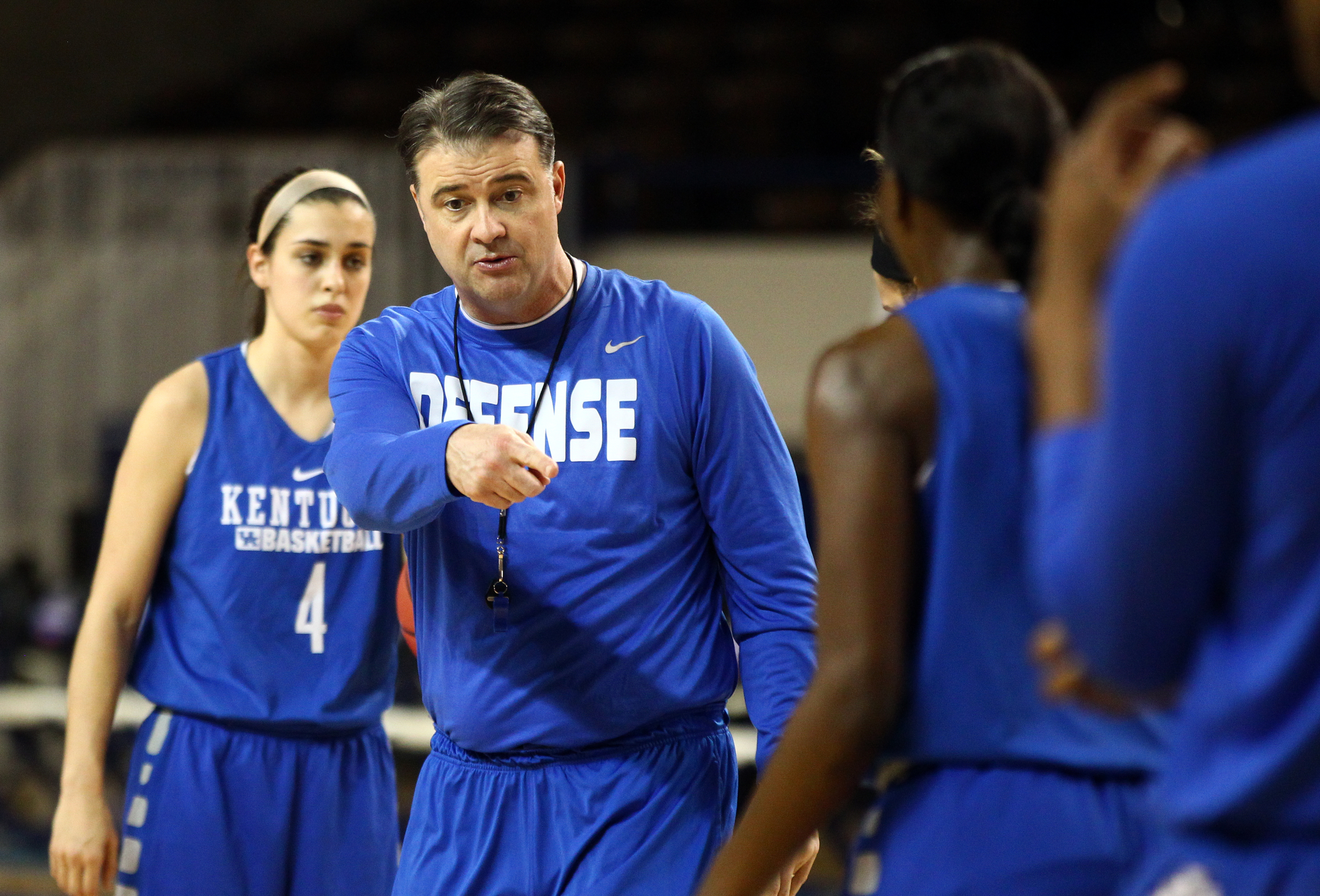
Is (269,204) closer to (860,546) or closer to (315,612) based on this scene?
(315,612)

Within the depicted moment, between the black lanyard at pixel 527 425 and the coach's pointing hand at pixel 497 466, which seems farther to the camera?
the black lanyard at pixel 527 425

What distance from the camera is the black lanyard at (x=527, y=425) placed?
2.16 m

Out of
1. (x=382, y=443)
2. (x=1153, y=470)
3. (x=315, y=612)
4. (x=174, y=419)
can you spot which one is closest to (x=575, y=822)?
(x=382, y=443)

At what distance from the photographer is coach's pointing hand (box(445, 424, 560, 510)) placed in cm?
174

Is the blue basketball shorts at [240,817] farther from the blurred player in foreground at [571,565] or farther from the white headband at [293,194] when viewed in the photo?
the white headband at [293,194]

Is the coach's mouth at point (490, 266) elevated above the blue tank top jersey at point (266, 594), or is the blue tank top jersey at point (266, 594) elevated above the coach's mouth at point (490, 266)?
the coach's mouth at point (490, 266)

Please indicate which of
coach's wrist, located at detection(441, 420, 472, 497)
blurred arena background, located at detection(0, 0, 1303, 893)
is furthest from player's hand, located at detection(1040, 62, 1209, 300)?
blurred arena background, located at detection(0, 0, 1303, 893)

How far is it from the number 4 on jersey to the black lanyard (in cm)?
66

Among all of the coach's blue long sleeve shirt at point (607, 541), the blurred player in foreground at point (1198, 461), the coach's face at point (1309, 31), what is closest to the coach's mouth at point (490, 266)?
the coach's blue long sleeve shirt at point (607, 541)

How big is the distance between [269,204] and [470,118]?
0.84 metres

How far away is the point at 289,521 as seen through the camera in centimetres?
276

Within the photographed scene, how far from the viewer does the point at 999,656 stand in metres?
1.36

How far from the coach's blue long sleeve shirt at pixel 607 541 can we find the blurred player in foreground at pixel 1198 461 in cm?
102

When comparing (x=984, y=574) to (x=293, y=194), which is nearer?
(x=984, y=574)
